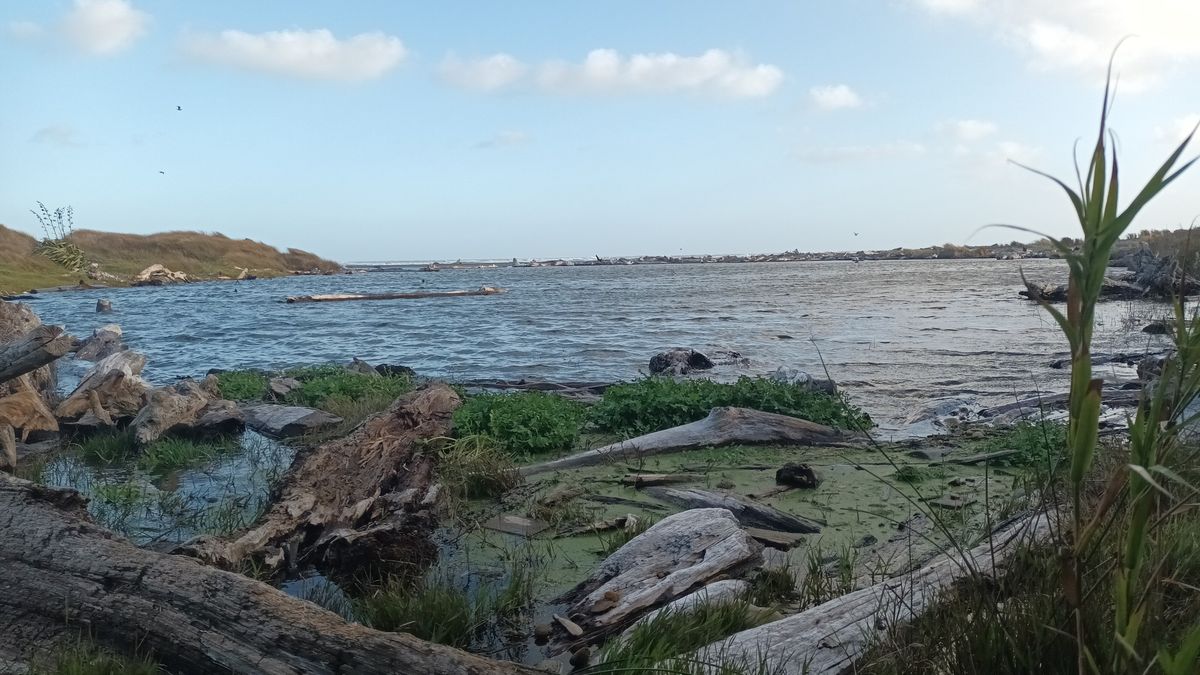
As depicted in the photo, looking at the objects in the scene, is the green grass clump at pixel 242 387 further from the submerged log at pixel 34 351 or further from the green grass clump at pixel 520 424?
the submerged log at pixel 34 351

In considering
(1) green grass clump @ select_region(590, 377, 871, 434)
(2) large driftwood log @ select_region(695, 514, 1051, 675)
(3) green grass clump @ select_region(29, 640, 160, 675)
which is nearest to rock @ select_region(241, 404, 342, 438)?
(1) green grass clump @ select_region(590, 377, 871, 434)

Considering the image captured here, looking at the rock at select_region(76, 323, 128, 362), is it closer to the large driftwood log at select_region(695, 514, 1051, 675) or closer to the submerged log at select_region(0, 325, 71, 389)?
the submerged log at select_region(0, 325, 71, 389)

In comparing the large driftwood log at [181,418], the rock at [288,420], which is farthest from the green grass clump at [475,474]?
the large driftwood log at [181,418]

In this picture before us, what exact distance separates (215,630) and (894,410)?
10042mm

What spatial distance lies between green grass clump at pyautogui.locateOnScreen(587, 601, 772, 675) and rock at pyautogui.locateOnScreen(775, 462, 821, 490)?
116 inches

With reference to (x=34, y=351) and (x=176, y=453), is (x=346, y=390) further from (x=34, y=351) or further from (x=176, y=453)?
(x=34, y=351)

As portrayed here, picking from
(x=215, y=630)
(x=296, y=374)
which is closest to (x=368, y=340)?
(x=296, y=374)

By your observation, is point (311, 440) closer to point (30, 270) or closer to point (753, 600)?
point (753, 600)

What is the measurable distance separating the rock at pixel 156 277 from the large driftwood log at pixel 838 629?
71220 mm

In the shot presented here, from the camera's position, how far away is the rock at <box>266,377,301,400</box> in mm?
11766

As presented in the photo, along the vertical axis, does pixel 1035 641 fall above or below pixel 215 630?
above

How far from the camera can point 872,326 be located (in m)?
25.0

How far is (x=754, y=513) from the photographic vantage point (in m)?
5.76

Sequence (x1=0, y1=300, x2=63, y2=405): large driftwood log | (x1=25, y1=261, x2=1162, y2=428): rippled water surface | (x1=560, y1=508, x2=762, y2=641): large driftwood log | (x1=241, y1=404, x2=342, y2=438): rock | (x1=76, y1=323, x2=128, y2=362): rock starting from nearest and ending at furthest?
(x1=560, y1=508, x2=762, y2=641): large driftwood log
(x1=241, y1=404, x2=342, y2=438): rock
(x1=0, y1=300, x2=63, y2=405): large driftwood log
(x1=25, y1=261, x2=1162, y2=428): rippled water surface
(x1=76, y1=323, x2=128, y2=362): rock
